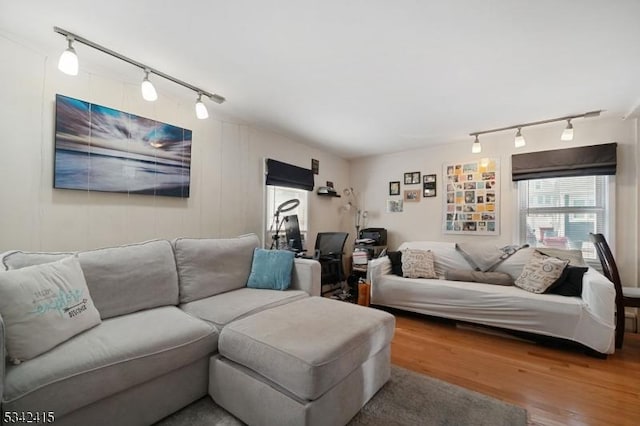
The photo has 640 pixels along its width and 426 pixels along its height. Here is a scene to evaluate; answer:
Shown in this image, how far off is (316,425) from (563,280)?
267 cm

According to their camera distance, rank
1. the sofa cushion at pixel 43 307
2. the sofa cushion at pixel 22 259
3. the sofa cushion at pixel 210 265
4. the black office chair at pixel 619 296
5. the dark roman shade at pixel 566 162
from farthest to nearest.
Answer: the dark roman shade at pixel 566 162 → the black office chair at pixel 619 296 → the sofa cushion at pixel 210 265 → the sofa cushion at pixel 22 259 → the sofa cushion at pixel 43 307

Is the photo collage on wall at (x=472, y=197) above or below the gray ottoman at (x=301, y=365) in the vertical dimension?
above

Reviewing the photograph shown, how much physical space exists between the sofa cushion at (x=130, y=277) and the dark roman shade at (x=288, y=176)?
155cm

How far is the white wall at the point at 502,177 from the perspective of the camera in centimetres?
279

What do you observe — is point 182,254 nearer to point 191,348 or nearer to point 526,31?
point 191,348

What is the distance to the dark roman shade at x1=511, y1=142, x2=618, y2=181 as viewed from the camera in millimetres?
2828

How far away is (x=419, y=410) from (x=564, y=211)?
3.06 metres

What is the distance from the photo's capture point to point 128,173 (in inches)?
84.7

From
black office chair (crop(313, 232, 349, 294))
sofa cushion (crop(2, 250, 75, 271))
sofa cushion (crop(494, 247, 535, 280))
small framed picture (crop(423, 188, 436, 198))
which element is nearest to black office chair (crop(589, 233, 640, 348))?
sofa cushion (crop(494, 247, 535, 280))

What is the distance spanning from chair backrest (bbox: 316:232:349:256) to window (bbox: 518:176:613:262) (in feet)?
7.42

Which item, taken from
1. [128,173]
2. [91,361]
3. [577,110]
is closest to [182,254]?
[128,173]

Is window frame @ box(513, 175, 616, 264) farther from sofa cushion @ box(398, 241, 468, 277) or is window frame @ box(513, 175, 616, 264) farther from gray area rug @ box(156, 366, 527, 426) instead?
gray area rug @ box(156, 366, 527, 426)

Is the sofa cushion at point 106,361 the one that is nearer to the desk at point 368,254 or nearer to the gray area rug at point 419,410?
the gray area rug at point 419,410

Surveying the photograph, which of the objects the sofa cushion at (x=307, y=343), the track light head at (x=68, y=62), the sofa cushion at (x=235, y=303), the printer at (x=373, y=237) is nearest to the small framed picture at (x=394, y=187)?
the printer at (x=373, y=237)
